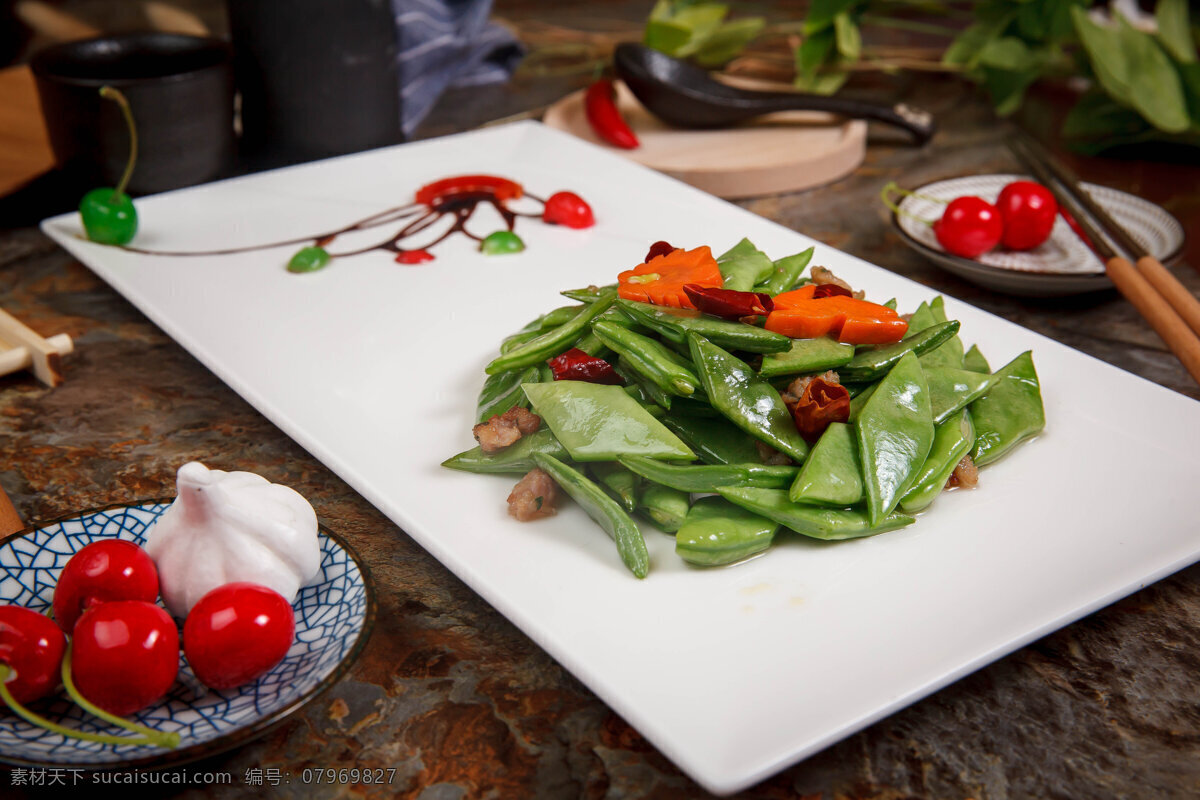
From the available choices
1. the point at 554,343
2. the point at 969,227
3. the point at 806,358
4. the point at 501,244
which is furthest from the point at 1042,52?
the point at 554,343

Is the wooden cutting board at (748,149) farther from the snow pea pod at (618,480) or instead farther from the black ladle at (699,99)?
the snow pea pod at (618,480)

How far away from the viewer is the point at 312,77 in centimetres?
369

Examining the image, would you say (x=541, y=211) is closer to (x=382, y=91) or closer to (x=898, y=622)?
(x=382, y=91)

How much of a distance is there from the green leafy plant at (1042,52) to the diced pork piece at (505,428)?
2944 mm

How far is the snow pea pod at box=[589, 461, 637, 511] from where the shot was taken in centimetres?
185

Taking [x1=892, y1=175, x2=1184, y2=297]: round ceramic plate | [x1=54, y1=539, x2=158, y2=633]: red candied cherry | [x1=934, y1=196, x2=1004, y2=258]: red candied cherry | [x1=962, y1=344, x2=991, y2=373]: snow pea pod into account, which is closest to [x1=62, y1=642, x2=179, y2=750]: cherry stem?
[x1=54, y1=539, x2=158, y2=633]: red candied cherry

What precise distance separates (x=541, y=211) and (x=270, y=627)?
2205 mm

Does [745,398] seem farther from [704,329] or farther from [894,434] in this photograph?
[894,434]

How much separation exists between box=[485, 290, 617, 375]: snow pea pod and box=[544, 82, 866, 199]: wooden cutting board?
1832 mm

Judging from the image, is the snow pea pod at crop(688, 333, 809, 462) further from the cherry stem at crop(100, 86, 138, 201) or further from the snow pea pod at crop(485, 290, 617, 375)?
the cherry stem at crop(100, 86, 138, 201)

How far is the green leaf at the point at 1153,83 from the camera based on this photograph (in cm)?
379

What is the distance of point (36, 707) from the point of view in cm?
142

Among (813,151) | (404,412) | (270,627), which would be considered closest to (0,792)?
(270,627)

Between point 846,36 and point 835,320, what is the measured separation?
314 cm
